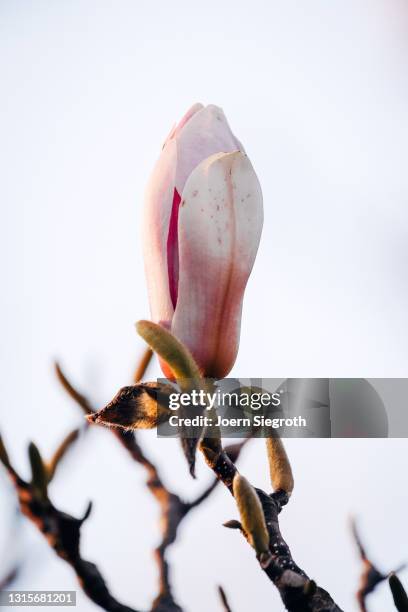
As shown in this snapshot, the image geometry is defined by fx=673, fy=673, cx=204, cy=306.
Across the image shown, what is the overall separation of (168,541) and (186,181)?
301 mm

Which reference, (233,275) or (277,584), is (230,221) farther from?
(277,584)

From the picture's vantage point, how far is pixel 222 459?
0.37m

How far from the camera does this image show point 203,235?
0.38 meters

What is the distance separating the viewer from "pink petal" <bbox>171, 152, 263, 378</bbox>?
1.24 feet

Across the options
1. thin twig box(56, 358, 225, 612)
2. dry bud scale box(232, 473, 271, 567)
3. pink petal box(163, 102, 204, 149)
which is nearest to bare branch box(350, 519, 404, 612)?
thin twig box(56, 358, 225, 612)

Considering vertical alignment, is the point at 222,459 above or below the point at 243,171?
below

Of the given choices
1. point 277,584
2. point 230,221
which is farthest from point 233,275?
point 277,584

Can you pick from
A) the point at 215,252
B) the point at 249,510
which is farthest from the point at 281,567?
the point at 215,252

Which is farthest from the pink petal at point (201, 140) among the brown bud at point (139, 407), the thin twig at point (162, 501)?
the thin twig at point (162, 501)

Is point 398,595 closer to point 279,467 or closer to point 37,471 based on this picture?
point 279,467

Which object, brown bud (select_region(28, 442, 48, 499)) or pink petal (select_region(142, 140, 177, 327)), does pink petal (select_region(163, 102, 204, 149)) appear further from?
brown bud (select_region(28, 442, 48, 499))

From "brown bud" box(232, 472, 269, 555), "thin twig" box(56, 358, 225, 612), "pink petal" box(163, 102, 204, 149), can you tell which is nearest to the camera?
"brown bud" box(232, 472, 269, 555)

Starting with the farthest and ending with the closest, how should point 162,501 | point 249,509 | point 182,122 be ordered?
point 162,501, point 182,122, point 249,509

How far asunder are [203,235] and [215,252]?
1cm
